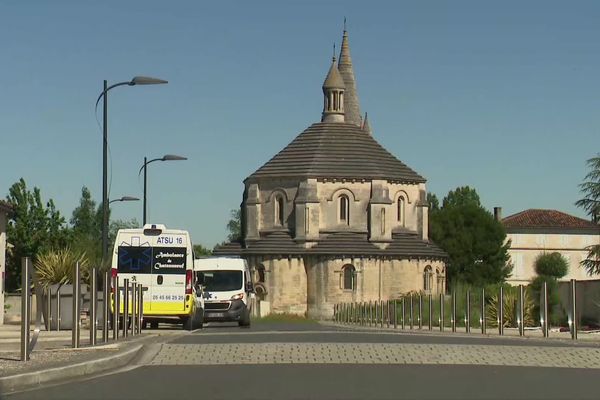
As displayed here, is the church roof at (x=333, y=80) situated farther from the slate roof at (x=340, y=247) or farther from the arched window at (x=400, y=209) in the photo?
the slate roof at (x=340, y=247)

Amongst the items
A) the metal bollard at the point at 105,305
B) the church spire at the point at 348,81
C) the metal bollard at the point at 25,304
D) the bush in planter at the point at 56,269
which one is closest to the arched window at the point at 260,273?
the church spire at the point at 348,81

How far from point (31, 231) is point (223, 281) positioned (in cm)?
3735

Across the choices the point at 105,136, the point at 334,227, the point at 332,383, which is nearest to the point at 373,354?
the point at 332,383

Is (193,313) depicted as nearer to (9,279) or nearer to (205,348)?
(205,348)

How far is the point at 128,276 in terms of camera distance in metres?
32.6

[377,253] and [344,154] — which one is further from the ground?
[344,154]

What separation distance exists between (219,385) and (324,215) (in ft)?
351

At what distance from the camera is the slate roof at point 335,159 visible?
12100cm

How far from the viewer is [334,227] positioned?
120 meters

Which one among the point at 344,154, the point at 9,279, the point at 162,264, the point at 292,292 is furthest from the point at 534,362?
the point at 344,154

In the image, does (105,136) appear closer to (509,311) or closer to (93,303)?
(509,311)

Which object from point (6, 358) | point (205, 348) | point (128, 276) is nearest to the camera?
point (6, 358)

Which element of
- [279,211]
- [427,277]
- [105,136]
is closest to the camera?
[105,136]

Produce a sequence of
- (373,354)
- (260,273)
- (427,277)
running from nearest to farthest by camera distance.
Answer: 1. (373,354)
2. (260,273)
3. (427,277)
